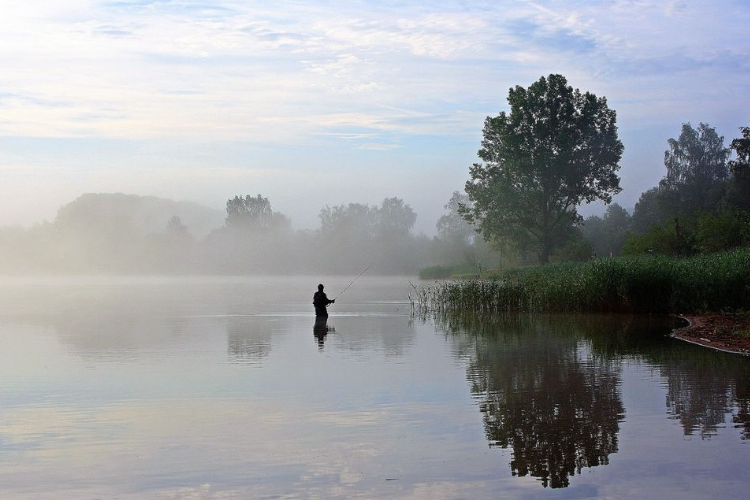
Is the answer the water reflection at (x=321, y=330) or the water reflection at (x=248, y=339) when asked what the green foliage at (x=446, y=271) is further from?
the water reflection at (x=321, y=330)

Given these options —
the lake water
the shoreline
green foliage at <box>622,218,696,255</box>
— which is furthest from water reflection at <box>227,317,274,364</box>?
green foliage at <box>622,218,696,255</box>

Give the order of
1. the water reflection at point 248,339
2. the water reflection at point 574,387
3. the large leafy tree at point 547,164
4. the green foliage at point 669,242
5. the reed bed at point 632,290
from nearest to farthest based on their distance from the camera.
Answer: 1. the water reflection at point 574,387
2. the water reflection at point 248,339
3. the reed bed at point 632,290
4. the green foliage at point 669,242
5. the large leafy tree at point 547,164

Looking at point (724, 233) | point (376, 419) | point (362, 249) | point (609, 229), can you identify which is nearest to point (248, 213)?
point (362, 249)

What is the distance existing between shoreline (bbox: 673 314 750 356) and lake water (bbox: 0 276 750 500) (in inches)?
31.2

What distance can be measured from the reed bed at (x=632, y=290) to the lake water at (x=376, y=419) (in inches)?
314

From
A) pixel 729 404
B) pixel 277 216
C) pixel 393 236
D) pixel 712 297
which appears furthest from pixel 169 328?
pixel 277 216

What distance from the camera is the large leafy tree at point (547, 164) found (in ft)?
245

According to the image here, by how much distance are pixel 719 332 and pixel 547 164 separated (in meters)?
50.4

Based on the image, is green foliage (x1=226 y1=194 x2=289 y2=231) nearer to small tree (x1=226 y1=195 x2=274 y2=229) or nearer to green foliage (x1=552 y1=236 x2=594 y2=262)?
small tree (x1=226 y1=195 x2=274 y2=229)

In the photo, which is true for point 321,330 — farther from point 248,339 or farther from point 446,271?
point 446,271

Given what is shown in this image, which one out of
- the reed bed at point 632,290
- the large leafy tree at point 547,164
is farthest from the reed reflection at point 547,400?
the large leafy tree at point 547,164

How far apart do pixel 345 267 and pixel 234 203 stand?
32.1 meters

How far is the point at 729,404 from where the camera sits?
1376 cm

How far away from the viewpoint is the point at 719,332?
24609 mm
